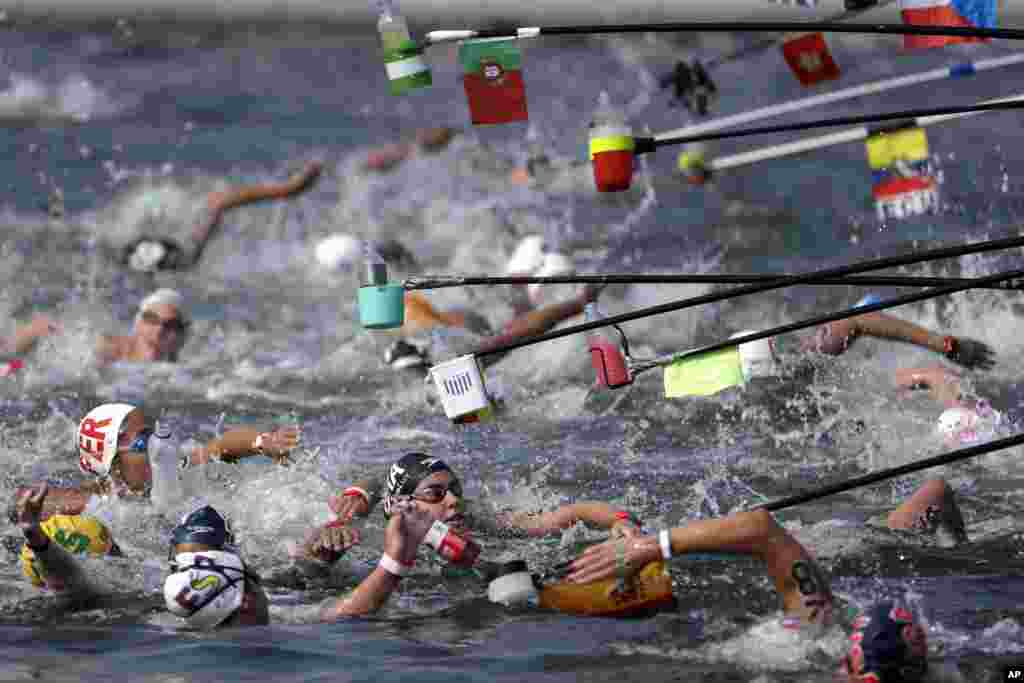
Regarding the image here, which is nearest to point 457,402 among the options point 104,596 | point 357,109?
point 104,596

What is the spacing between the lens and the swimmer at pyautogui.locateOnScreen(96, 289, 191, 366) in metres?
13.7

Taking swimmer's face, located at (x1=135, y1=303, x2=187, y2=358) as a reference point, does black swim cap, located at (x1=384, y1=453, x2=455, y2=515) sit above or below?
below

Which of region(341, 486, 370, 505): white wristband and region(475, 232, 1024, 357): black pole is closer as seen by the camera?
region(475, 232, 1024, 357): black pole

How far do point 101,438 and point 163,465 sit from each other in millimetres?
351

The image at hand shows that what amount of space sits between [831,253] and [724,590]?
9.49 metres

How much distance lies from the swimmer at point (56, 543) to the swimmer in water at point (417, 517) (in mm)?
1027

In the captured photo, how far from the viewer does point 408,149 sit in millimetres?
22266

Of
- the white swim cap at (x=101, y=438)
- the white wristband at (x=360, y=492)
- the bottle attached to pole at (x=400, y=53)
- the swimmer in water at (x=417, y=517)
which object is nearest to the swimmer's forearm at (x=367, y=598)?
the swimmer in water at (x=417, y=517)

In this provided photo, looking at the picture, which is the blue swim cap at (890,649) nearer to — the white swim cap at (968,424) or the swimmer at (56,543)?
the white swim cap at (968,424)

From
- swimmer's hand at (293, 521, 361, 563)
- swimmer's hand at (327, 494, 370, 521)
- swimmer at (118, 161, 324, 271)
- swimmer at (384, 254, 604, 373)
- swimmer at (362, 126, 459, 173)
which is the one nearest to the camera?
swimmer's hand at (293, 521, 361, 563)

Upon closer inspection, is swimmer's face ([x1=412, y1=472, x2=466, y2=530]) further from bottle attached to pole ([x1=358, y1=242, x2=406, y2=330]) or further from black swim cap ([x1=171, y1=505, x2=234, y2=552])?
black swim cap ([x1=171, y1=505, x2=234, y2=552])

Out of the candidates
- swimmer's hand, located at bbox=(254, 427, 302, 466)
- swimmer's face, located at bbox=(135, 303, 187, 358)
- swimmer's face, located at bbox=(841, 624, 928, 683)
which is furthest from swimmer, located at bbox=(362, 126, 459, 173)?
swimmer's face, located at bbox=(841, 624, 928, 683)

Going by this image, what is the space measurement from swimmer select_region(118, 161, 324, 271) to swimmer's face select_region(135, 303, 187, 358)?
3.68 meters

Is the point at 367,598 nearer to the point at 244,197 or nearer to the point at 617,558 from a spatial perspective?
the point at 617,558
